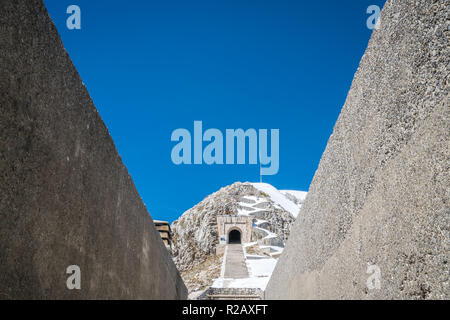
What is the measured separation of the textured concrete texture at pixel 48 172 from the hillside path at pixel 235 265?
16755 mm

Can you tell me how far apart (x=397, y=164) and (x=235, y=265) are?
2047cm

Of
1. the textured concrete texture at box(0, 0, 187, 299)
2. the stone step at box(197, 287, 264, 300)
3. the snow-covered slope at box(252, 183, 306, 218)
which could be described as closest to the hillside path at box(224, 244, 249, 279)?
the stone step at box(197, 287, 264, 300)

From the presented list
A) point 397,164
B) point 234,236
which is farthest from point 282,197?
point 397,164

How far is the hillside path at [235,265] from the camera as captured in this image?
18.7 m

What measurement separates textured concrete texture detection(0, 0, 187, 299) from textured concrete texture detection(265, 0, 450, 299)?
1730 millimetres

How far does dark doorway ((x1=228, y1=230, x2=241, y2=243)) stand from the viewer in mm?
37875

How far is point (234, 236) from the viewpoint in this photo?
3809cm

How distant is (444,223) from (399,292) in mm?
611

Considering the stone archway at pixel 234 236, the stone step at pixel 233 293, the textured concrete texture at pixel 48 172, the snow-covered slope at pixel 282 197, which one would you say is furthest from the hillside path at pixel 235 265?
the snow-covered slope at pixel 282 197

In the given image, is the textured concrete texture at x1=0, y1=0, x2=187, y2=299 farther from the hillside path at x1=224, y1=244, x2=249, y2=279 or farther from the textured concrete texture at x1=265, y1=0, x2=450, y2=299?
the hillside path at x1=224, y1=244, x2=249, y2=279

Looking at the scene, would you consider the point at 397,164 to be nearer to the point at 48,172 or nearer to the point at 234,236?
the point at 48,172
